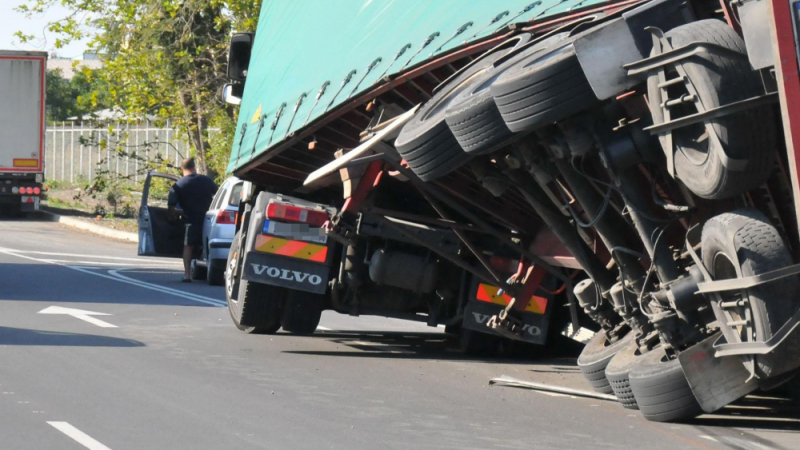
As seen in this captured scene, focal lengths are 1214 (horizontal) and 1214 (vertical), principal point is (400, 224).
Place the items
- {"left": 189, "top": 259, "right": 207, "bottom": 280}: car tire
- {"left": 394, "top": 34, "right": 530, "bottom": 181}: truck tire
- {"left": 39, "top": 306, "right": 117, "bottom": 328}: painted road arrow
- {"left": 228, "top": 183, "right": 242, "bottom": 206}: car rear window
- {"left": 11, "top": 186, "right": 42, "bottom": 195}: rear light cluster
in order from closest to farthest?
1. {"left": 394, "top": 34, "right": 530, "bottom": 181}: truck tire
2. {"left": 39, "top": 306, "right": 117, "bottom": 328}: painted road arrow
3. {"left": 228, "top": 183, "right": 242, "bottom": 206}: car rear window
4. {"left": 189, "top": 259, "right": 207, "bottom": 280}: car tire
5. {"left": 11, "top": 186, "right": 42, "bottom": 195}: rear light cluster

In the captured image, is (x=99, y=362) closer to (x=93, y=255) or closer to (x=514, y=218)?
(x=514, y=218)

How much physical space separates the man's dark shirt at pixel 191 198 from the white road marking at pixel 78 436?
1149cm

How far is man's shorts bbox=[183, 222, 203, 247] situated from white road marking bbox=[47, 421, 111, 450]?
11498 millimetres

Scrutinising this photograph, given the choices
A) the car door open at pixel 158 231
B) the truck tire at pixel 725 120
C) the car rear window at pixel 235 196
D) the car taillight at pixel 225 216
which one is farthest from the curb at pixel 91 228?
the truck tire at pixel 725 120

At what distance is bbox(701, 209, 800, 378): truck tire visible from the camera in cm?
579

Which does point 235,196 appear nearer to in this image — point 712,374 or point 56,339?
point 56,339

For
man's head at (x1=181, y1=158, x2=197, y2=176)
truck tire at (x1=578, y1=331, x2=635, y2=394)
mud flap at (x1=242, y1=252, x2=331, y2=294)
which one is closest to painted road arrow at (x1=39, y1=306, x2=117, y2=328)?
mud flap at (x1=242, y1=252, x2=331, y2=294)

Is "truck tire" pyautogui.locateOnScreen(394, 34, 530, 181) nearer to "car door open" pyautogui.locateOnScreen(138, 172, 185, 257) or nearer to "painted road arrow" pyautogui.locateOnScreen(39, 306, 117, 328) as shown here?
"painted road arrow" pyautogui.locateOnScreen(39, 306, 117, 328)

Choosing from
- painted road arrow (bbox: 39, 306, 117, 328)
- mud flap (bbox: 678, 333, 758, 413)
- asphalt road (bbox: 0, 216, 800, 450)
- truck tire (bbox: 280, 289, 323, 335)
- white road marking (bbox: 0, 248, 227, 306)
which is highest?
mud flap (bbox: 678, 333, 758, 413)

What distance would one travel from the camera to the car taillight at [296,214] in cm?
1011

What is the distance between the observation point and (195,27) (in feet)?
90.1

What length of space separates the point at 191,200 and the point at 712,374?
12.6 m

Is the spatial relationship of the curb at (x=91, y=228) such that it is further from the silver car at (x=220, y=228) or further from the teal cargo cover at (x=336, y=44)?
the teal cargo cover at (x=336, y=44)

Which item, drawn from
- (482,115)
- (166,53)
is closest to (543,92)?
(482,115)
